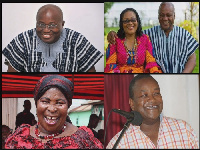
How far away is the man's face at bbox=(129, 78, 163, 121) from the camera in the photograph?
9.61ft

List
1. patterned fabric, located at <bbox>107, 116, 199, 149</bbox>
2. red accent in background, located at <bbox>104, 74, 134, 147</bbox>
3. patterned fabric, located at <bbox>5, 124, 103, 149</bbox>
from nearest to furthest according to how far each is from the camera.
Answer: patterned fabric, located at <bbox>5, 124, 103, 149</bbox> < patterned fabric, located at <bbox>107, 116, 199, 149</bbox> < red accent in background, located at <bbox>104, 74, 134, 147</bbox>

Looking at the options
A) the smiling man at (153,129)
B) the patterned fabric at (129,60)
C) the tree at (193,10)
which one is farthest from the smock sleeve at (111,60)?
the tree at (193,10)

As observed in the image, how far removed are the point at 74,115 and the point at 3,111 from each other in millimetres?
624

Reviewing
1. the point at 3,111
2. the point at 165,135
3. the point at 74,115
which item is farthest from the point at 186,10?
the point at 3,111

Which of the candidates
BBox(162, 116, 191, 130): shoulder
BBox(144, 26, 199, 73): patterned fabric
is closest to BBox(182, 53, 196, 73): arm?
BBox(144, 26, 199, 73): patterned fabric

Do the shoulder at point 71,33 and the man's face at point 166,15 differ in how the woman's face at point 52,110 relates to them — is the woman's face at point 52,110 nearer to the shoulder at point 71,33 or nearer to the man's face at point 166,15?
the shoulder at point 71,33

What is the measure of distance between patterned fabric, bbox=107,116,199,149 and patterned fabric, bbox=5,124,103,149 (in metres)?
0.23

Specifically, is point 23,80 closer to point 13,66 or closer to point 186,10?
point 13,66

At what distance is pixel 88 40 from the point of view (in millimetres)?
3088

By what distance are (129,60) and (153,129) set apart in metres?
0.65

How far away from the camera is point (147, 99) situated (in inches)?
115

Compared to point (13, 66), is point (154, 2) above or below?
above

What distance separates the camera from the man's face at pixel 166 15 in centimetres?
310

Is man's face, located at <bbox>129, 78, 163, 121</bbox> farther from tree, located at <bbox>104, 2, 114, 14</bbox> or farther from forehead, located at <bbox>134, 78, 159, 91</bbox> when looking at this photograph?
tree, located at <bbox>104, 2, 114, 14</bbox>
